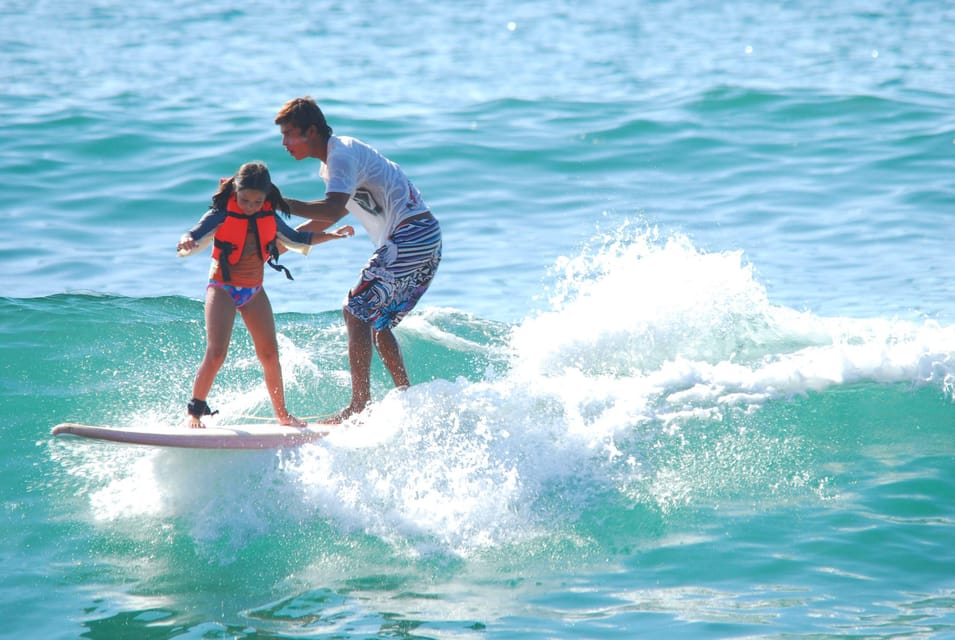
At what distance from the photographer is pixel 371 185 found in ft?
21.0

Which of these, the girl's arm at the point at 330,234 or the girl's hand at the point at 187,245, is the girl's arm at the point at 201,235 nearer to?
the girl's hand at the point at 187,245

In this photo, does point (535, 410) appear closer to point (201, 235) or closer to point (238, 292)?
point (238, 292)

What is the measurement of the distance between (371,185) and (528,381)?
5.40 ft

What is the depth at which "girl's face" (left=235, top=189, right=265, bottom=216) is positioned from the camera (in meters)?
5.89

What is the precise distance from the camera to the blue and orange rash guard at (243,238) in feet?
19.5

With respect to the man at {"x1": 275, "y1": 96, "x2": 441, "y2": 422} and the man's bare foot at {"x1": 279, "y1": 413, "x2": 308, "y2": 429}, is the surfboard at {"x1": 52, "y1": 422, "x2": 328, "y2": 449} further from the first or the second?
the man at {"x1": 275, "y1": 96, "x2": 441, "y2": 422}

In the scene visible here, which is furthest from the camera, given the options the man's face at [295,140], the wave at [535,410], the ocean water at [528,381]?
the wave at [535,410]

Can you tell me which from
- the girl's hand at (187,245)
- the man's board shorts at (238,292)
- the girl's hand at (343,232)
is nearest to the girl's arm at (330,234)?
the girl's hand at (343,232)

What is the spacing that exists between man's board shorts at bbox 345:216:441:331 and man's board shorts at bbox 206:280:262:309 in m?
0.59

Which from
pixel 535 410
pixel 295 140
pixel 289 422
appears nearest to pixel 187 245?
pixel 295 140

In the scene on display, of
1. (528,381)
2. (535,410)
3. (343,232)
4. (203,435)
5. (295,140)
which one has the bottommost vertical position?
(203,435)

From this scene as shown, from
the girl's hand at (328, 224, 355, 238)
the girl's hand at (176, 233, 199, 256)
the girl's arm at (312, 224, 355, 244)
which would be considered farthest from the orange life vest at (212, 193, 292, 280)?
the girl's hand at (328, 224, 355, 238)

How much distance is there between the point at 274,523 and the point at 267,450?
1.33 ft

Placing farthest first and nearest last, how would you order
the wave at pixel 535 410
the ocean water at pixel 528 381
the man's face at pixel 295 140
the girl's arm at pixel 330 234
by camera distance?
the girl's arm at pixel 330 234
the wave at pixel 535 410
the man's face at pixel 295 140
the ocean water at pixel 528 381
